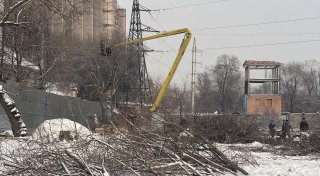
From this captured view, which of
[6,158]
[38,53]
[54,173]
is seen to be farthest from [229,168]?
[38,53]

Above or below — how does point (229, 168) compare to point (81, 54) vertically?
below

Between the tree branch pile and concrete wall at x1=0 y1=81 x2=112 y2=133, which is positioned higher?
concrete wall at x1=0 y1=81 x2=112 y2=133

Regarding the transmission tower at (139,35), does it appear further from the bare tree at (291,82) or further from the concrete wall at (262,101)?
the bare tree at (291,82)

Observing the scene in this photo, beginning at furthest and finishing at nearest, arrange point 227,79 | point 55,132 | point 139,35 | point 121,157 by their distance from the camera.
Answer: point 227,79 < point 139,35 < point 55,132 < point 121,157

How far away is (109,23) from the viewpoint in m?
59.9

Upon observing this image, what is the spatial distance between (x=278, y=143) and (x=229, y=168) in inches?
454

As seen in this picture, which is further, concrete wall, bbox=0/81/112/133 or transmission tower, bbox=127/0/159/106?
transmission tower, bbox=127/0/159/106

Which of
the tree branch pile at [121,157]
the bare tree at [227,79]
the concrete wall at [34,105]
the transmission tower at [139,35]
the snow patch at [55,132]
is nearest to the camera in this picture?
the tree branch pile at [121,157]

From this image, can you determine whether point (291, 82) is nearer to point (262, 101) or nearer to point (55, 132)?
point (262, 101)

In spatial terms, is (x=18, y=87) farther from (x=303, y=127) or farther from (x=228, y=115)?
(x=303, y=127)

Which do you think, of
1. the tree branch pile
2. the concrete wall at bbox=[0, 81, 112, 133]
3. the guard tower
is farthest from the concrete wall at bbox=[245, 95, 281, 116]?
the tree branch pile

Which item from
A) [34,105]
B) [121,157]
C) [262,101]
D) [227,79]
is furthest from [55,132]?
[227,79]

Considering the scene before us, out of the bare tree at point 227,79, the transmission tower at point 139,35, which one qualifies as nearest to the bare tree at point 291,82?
the bare tree at point 227,79

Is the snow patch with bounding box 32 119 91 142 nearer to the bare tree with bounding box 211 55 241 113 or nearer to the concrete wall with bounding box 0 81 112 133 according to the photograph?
the concrete wall with bounding box 0 81 112 133
